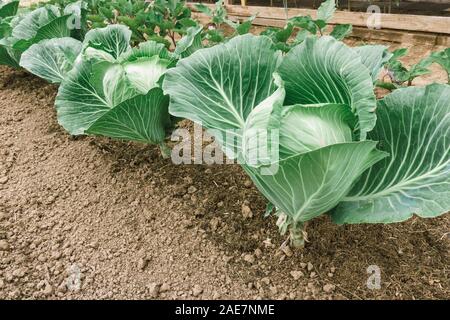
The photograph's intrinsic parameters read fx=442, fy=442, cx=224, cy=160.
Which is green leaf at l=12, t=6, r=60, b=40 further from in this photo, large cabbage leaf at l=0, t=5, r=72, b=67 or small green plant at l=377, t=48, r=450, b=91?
small green plant at l=377, t=48, r=450, b=91

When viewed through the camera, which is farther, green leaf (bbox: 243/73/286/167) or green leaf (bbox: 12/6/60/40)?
green leaf (bbox: 12/6/60/40)

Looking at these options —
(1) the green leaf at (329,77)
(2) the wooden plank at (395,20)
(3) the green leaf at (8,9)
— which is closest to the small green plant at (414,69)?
(1) the green leaf at (329,77)

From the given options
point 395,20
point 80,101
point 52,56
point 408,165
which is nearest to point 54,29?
point 52,56

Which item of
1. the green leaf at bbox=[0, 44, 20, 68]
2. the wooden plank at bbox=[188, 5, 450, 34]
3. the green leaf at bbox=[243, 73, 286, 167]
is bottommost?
the wooden plank at bbox=[188, 5, 450, 34]

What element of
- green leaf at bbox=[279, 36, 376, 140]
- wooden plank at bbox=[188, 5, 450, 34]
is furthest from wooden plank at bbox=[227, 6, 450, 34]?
green leaf at bbox=[279, 36, 376, 140]

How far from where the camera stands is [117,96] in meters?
2.54

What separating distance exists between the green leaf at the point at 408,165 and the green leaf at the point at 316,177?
11 cm

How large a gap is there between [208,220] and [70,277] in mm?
760

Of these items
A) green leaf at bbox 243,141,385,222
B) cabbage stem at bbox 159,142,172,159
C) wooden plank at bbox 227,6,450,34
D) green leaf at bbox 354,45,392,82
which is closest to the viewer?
green leaf at bbox 243,141,385,222

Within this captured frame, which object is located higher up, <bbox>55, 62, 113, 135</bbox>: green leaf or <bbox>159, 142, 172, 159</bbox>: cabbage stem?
<bbox>55, 62, 113, 135</bbox>: green leaf

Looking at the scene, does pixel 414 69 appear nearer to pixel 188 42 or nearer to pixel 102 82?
pixel 188 42

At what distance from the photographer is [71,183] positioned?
2820 mm

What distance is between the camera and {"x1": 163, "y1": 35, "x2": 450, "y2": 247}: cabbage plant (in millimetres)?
1646

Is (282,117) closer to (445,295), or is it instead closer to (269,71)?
(269,71)
